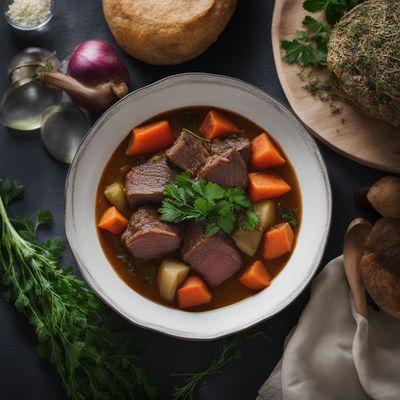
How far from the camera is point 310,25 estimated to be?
415cm

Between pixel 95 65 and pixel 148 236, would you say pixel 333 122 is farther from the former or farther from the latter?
pixel 95 65

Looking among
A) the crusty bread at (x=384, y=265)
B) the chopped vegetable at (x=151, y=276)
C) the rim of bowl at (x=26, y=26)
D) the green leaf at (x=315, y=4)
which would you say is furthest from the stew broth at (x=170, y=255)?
the rim of bowl at (x=26, y=26)

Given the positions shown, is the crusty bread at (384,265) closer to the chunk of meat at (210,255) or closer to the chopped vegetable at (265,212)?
the chopped vegetable at (265,212)

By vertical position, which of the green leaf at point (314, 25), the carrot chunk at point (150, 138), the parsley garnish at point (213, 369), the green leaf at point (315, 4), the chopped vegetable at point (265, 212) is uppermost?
the green leaf at point (315, 4)

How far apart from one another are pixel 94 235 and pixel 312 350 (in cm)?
154

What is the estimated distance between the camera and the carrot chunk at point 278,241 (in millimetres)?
4152

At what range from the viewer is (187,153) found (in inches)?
164

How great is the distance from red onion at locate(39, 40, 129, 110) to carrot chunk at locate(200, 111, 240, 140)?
0.55 m

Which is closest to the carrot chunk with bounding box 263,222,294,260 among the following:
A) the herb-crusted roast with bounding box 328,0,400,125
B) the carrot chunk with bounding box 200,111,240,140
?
the carrot chunk with bounding box 200,111,240,140

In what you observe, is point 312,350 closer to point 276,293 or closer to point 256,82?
point 276,293

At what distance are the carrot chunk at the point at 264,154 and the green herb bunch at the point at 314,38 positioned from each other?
52 cm

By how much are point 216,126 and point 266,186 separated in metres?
0.49

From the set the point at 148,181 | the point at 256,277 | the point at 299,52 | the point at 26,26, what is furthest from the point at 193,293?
the point at 26,26

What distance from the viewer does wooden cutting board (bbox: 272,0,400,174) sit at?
4.09 m
